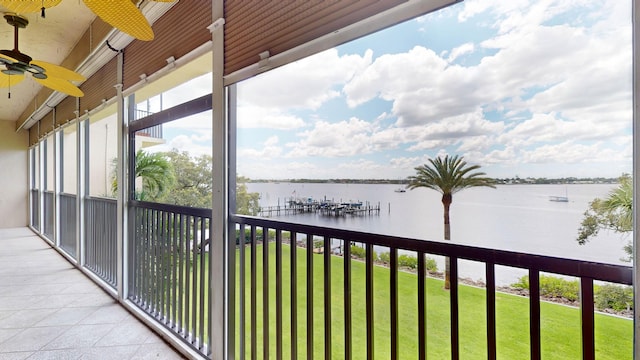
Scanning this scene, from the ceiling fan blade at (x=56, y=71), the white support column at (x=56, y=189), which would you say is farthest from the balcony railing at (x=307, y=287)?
the white support column at (x=56, y=189)

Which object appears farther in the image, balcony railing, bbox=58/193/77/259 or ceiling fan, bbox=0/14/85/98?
balcony railing, bbox=58/193/77/259

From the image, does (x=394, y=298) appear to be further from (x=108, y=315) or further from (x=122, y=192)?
(x=122, y=192)

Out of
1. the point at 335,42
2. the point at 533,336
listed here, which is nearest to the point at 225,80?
the point at 335,42

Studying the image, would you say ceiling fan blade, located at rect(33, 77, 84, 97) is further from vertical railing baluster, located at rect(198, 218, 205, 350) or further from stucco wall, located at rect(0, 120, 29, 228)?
stucco wall, located at rect(0, 120, 29, 228)

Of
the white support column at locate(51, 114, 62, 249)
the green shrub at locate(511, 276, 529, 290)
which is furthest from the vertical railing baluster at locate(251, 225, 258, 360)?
the white support column at locate(51, 114, 62, 249)

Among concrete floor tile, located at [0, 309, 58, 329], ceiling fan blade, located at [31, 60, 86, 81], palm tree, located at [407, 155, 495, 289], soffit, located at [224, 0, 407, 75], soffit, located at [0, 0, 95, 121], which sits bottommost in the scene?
concrete floor tile, located at [0, 309, 58, 329]

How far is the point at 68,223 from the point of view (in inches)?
210

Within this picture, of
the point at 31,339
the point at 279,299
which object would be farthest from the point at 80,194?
the point at 279,299

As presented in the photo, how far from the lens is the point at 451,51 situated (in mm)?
1120

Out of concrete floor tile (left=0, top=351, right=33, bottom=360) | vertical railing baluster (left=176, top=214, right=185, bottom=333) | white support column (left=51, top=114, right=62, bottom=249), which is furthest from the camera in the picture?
white support column (left=51, top=114, right=62, bottom=249)

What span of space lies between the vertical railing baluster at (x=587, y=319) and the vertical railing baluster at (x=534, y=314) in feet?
0.34

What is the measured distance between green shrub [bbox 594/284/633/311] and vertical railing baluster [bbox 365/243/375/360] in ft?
2.38

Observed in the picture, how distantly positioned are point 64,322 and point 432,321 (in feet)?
9.99

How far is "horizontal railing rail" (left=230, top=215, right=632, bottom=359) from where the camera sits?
92 cm
